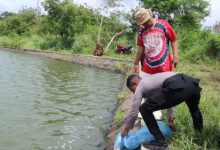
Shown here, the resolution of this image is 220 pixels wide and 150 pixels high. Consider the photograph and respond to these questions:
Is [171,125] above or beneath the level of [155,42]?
beneath

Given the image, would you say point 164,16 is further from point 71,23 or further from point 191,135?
point 191,135

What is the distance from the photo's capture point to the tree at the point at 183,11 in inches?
890

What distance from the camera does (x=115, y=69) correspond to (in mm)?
18906

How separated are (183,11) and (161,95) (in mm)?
20076

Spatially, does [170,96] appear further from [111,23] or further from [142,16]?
[111,23]

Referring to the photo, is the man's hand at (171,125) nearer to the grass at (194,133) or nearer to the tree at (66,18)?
the grass at (194,133)

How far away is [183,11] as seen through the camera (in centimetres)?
2300

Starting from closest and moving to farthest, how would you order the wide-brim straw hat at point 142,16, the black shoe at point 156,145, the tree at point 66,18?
the black shoe at point 156,145, the wide-brim straw hat at point 142,16, the tree at point 66,18

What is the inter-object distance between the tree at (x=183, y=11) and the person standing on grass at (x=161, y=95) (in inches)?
759

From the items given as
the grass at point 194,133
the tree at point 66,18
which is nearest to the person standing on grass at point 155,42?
the grass at point 194,133

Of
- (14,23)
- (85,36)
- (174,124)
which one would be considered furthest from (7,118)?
(14,23)

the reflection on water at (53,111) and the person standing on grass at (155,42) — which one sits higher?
the person standing on grass at (155,42)

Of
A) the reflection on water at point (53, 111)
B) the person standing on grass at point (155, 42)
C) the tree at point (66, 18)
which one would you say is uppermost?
the tree at point (66, 18)

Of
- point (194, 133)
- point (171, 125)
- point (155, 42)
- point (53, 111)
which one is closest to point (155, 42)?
point (155, 42)
